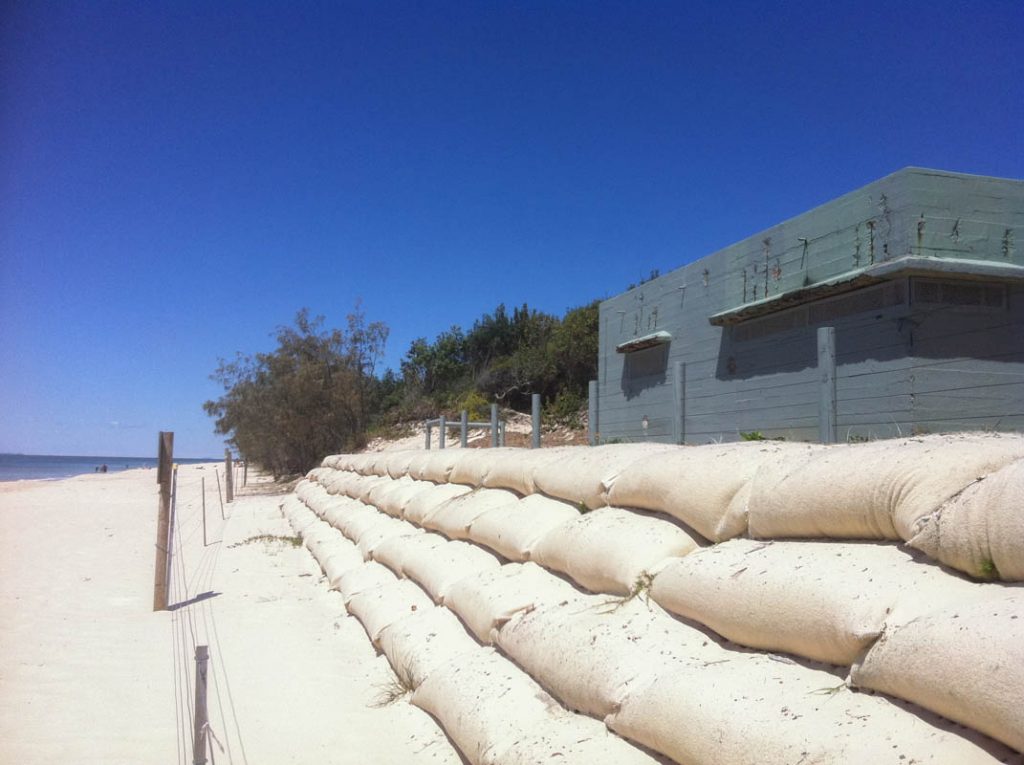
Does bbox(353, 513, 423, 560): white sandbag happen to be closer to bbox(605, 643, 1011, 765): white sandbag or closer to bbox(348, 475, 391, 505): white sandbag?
bbox(348, 475, 391, 505): white sandbag

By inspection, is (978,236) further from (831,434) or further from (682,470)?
(682,470)

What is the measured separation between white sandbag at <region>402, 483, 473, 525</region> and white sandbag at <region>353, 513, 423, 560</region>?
8 cm

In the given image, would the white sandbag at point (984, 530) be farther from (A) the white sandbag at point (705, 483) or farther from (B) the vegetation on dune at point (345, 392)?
(B) the vegetation on dune at point (345, 392)

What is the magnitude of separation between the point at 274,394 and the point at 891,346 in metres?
18.3

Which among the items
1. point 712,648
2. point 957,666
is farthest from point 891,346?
point 957,666

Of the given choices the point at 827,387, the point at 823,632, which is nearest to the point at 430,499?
the point at 827,387

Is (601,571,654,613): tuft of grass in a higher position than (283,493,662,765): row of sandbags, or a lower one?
higher

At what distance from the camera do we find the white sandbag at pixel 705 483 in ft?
9.21

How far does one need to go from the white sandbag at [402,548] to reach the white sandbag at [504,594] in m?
1.14

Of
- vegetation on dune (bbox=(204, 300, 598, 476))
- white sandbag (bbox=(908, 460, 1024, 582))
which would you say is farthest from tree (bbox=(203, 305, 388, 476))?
white sandbag (bbox=(908, 460, 1024, 582))

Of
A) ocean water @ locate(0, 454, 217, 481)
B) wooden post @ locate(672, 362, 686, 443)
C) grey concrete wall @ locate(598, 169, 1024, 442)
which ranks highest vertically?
grey concrete wall @ locate(598, 169, 1024, 442)

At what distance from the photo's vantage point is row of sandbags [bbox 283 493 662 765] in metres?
2.47

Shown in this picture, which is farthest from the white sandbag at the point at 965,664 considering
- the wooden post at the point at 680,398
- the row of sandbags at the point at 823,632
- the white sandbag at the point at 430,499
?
the white sandbag at the point at 430,499

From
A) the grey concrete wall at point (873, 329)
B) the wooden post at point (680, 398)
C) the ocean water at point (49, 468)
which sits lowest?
the ocean water at point (49, 468)
